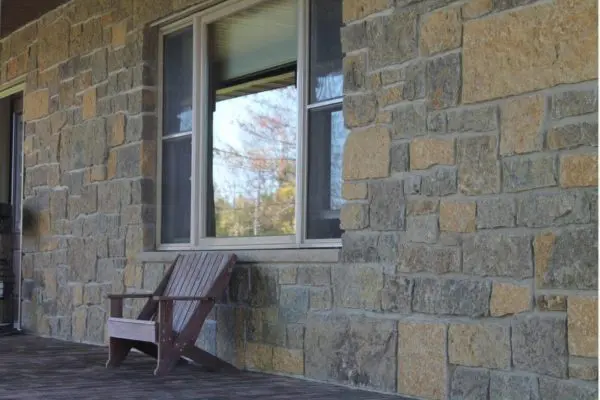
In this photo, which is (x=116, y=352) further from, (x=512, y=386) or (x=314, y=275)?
(x=512, y=386)

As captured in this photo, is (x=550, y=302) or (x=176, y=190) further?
(x=176, y=190)

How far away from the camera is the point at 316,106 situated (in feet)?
17.9

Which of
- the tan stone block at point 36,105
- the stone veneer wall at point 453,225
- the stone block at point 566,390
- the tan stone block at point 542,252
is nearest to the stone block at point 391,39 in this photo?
the stone veneer wall at point 453,225

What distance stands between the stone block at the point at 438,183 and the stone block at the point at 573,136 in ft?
1.91

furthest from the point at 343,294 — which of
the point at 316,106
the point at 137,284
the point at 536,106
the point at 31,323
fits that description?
the point at 31,323

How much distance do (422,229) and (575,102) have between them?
1.04 m

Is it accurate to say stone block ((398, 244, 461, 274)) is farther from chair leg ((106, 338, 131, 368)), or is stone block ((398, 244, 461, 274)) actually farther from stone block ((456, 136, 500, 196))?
chair leg ((106, 338, 131, 368))

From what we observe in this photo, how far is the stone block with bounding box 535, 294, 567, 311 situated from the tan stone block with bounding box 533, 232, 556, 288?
0.06m

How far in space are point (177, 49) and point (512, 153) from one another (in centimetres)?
327

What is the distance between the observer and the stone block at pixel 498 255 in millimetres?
4039

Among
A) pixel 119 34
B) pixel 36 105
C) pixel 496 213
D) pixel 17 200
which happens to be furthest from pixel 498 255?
pixel 17 200

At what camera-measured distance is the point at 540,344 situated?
394cm

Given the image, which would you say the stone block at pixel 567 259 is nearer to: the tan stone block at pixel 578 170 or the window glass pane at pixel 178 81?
the tan stone block at pixel 578 170

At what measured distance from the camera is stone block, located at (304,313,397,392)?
4.72m
